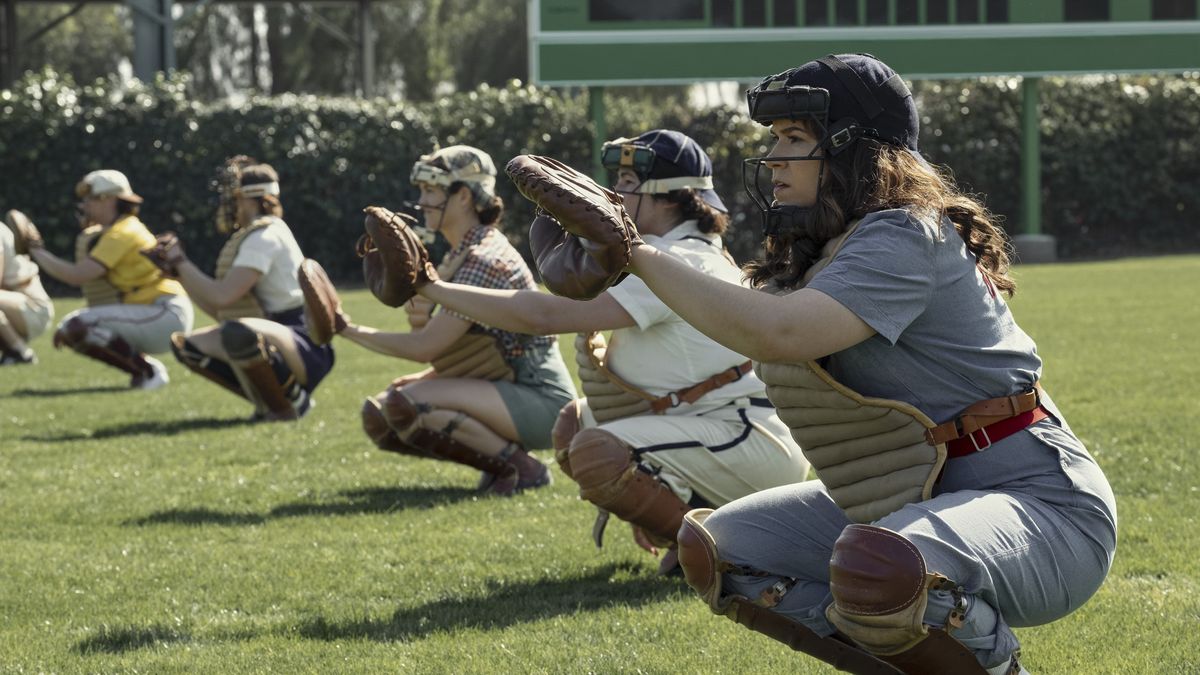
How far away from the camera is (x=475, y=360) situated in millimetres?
7945

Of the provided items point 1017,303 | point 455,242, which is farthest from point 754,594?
point 1017,303

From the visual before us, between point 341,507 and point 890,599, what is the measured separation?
4690 mm

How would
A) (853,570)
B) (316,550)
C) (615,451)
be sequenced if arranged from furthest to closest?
(316,550), (615,451), (853,570)

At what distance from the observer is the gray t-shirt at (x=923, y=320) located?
3.46 meters

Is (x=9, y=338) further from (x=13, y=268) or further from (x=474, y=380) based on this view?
(x=474, y=380)

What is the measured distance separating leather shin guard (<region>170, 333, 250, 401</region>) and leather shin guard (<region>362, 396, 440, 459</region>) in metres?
2.87

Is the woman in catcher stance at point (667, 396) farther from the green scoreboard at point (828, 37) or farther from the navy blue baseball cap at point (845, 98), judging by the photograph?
the green scoreboard at point (828, 37)

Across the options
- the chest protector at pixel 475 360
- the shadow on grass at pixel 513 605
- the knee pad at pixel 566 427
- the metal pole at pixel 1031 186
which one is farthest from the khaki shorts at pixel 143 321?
the metal pole at pixel 1031 186

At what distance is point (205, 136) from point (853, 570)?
22.7 m

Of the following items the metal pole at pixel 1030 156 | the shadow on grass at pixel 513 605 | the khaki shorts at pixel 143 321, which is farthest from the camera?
the metal pole at pixel 1030 156

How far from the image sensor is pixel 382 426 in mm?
7949

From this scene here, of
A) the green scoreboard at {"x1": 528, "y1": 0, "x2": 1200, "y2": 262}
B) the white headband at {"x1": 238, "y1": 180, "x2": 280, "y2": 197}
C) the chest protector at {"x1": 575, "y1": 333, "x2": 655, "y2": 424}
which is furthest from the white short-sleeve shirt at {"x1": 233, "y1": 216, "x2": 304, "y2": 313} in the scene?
the green scoreboard at {"x1": 528, "y1": 0, "x2": 1200, "y2": 262}

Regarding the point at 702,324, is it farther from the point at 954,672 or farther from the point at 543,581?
the point at 543,581

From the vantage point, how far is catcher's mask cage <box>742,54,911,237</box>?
142 inches
